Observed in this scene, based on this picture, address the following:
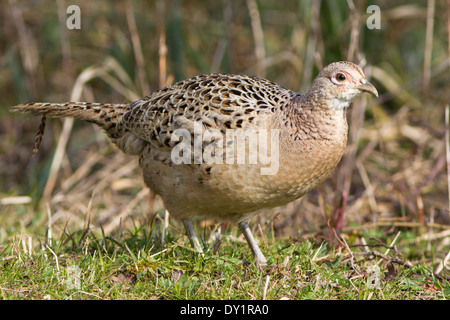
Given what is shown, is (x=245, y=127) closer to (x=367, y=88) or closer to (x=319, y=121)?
(x=319, y=121)

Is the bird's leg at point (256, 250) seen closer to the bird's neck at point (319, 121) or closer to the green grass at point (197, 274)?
the green grass at point (197, 274)

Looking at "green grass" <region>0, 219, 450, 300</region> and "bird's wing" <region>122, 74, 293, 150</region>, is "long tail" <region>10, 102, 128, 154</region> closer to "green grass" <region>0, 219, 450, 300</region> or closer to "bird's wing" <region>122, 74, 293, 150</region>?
"bird's wing" <region>122, 74, 293, 150</region>

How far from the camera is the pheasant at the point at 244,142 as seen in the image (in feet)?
13.9

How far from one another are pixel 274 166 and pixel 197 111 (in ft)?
2.56

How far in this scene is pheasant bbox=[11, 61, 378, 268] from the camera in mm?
4223

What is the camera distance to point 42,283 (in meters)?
4.09

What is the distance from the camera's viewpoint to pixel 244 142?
425cm

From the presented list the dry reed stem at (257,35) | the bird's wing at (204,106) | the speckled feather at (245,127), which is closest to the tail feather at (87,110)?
the bird's wing at (204,106)

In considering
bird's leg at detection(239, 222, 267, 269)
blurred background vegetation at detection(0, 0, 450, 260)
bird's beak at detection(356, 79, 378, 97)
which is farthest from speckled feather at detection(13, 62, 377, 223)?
blurred background vegetation at detection(0, 0, 450, 260)

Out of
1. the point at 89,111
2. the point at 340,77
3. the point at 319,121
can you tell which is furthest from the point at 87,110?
the point at 340,77
